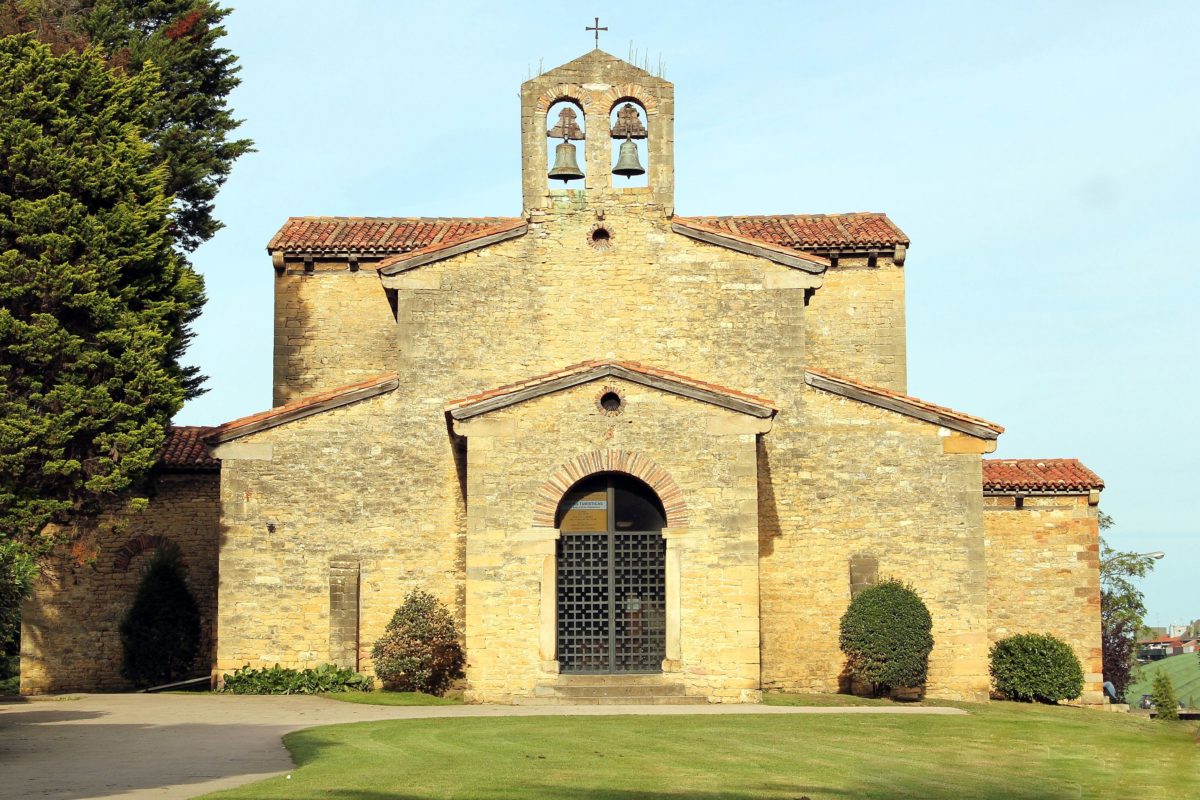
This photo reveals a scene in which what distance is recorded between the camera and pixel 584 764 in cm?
1764

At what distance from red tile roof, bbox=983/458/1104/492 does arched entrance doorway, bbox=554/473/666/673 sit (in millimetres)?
8866

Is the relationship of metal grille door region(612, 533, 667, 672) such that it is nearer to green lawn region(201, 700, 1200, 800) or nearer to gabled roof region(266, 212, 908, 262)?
green lawn region(201, 700, 1200, 800)

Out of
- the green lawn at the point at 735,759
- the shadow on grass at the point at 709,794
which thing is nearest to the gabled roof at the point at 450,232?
the green lawn at the point at 735,759

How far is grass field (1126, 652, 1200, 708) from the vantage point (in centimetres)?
4738

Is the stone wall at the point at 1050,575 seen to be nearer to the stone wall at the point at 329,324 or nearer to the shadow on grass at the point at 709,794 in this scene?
the stone wall at the point at 329,324

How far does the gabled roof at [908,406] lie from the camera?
28.5 m

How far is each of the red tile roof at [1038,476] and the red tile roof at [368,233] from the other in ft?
38.1

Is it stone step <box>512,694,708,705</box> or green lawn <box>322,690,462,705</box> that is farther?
green lawn <box>322,690,462,705</box>

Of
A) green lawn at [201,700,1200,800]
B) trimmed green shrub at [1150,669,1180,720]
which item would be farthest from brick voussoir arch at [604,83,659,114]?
trimmed green shrub at [1150,669,1180,720]

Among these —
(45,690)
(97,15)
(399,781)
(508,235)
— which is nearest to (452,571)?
(508,235)

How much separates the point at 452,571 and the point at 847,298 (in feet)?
37.1

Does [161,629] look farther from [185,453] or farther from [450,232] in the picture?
[450,232]

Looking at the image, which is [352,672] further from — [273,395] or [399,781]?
[399,781]

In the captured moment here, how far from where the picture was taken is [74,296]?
27562 millimetres
